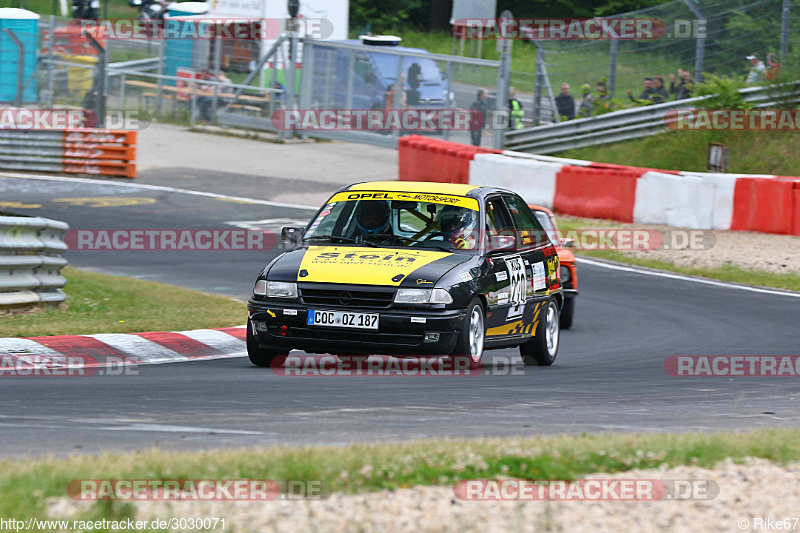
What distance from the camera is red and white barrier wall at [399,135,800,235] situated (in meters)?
19.0

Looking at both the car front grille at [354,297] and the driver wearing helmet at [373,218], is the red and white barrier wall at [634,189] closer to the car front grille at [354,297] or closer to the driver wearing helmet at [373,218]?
the driver wearing helmet at [373,218]

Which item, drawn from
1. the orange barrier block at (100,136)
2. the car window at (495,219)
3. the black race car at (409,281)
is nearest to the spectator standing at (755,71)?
the orange barrier block at (100,136)

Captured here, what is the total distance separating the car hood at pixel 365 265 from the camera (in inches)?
344

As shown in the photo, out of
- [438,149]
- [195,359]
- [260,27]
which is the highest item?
[260,27]

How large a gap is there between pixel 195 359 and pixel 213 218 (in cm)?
1107

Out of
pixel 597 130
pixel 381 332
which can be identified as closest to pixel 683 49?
pixel 597 130

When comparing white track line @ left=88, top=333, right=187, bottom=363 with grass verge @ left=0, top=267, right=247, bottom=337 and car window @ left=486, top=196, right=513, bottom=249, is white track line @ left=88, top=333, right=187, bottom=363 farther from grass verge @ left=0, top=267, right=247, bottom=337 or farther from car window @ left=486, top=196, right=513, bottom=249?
car window @ left=486, top=196, right=513, bottom=249

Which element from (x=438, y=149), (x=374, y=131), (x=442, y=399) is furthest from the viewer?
(x=374, y=131)

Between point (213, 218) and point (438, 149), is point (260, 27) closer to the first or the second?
point (438, 149)

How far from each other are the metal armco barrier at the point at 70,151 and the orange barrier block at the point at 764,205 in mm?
12458

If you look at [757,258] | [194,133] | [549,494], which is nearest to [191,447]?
[549,494]

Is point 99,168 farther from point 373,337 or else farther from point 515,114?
point 373,337

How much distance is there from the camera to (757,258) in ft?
58.5

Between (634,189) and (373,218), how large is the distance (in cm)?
1144
